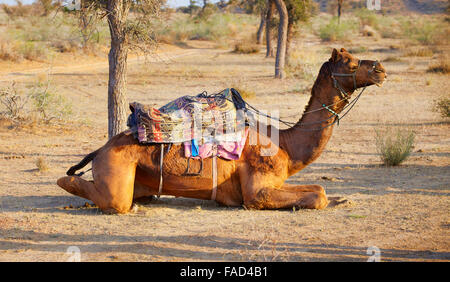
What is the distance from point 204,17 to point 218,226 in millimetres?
49862

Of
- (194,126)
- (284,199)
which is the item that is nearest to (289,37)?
(194,126)

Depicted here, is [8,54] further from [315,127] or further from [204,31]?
[204,31]

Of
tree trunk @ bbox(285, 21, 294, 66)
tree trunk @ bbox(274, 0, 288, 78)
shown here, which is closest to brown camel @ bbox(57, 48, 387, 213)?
tree trunk @ bbox(274, 0, 288, 78)

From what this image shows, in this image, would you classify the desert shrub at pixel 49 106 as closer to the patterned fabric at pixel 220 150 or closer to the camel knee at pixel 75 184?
the camel knee at pixel 75 184

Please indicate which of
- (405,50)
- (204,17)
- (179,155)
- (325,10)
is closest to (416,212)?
(179,155)

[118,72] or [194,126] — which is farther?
[118,72]

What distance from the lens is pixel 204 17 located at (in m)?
54.1

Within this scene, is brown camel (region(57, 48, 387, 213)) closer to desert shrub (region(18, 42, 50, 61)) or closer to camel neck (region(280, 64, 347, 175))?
camel neck (region(280, 64, 347, 175))

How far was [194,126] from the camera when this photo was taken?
658 centimetres

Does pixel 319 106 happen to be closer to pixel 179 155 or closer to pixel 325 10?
pixel 179 155

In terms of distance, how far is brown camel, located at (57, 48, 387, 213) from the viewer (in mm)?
6422

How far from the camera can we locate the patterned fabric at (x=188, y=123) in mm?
6473

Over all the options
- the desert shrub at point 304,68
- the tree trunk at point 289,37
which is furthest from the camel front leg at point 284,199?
the tree trunk at point 289,37

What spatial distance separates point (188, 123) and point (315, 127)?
156 cm
